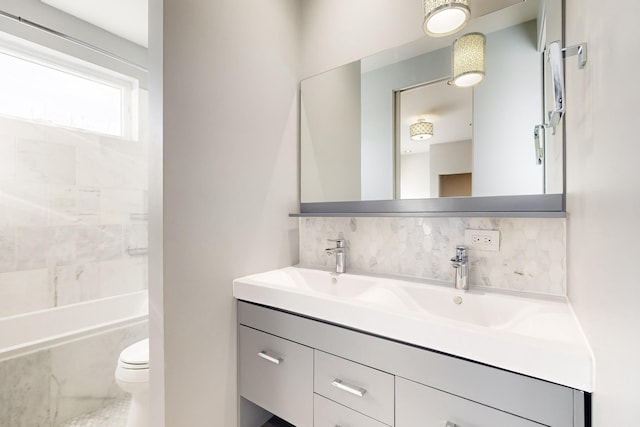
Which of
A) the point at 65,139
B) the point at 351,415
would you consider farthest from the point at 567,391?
the point at 65,139

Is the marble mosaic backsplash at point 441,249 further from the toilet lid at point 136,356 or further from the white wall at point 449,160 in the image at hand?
the toilet lid at point 136,356

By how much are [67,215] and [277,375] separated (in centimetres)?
197

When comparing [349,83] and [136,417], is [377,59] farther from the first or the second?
[136,417]

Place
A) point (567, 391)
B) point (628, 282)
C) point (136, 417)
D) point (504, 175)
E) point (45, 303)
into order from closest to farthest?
point (628, 282) < point (567, 391) < point (504, 175) < point (136, 417) < point (45, 303)

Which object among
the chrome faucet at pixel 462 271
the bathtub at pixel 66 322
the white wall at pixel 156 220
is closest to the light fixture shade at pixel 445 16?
the chrome faucet at pixel 462 271

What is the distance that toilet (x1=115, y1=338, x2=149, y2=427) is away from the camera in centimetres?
146

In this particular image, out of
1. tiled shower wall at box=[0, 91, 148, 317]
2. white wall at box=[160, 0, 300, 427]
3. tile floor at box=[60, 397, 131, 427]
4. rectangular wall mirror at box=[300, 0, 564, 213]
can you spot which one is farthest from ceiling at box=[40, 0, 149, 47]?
tile floor at box=[60, 397, 131, 427]

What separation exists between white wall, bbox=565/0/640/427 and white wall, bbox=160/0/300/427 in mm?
1252

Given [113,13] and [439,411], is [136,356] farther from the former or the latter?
[113,13]

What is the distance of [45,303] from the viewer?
2.01 m

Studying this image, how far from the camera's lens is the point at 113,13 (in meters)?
2.11

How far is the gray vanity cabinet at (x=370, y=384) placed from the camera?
0.74m

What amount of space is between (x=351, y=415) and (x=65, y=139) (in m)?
2.56

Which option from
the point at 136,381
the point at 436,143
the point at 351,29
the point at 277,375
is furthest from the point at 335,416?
the point at 351,29
